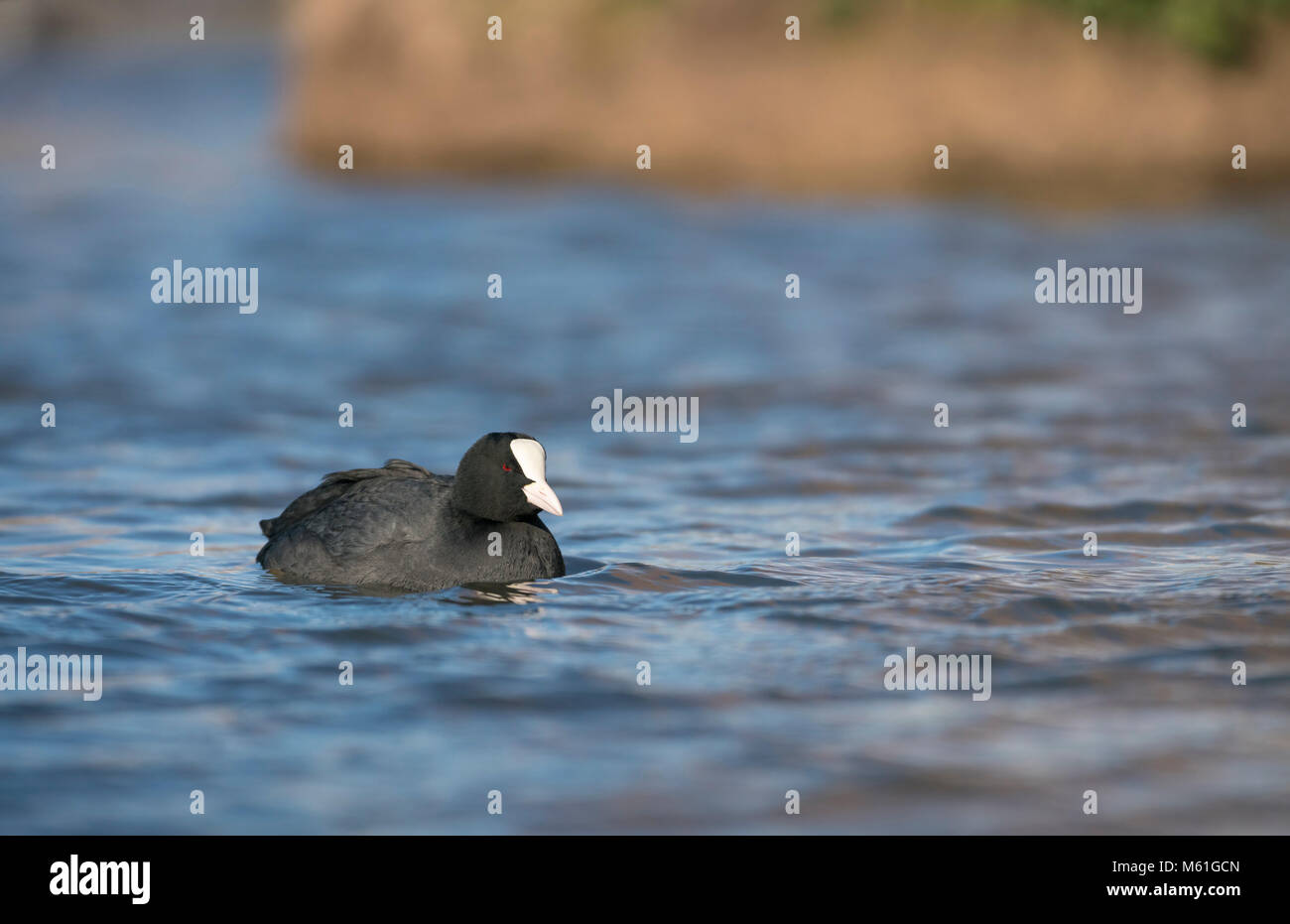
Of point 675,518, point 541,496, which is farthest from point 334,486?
point 675,518

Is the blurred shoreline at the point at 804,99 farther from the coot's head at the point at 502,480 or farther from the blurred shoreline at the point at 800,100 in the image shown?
the coot's head at the point at 502,480

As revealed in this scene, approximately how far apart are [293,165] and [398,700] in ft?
63.8

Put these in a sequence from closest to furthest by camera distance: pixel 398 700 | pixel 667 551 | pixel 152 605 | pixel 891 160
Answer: pixel 398 700
pixel 152 605
pixel 667 551
pixel 891 160

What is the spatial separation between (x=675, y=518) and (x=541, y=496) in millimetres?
1998

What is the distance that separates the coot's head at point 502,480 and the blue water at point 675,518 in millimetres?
443

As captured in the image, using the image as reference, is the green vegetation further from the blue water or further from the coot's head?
the coot's head

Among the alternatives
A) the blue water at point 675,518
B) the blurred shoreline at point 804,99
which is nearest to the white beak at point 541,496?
the blue water at point 675,518

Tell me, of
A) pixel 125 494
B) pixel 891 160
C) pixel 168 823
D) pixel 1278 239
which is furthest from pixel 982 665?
pixel 891 160

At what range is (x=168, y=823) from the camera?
5.59 metres

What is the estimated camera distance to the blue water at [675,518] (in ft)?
19.8

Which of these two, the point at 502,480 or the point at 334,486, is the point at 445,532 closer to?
the point at 502,480

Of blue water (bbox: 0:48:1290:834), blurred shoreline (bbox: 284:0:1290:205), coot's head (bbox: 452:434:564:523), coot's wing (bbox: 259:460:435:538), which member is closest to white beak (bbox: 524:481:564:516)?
coot's head (bbox: 452:434:564:523)
